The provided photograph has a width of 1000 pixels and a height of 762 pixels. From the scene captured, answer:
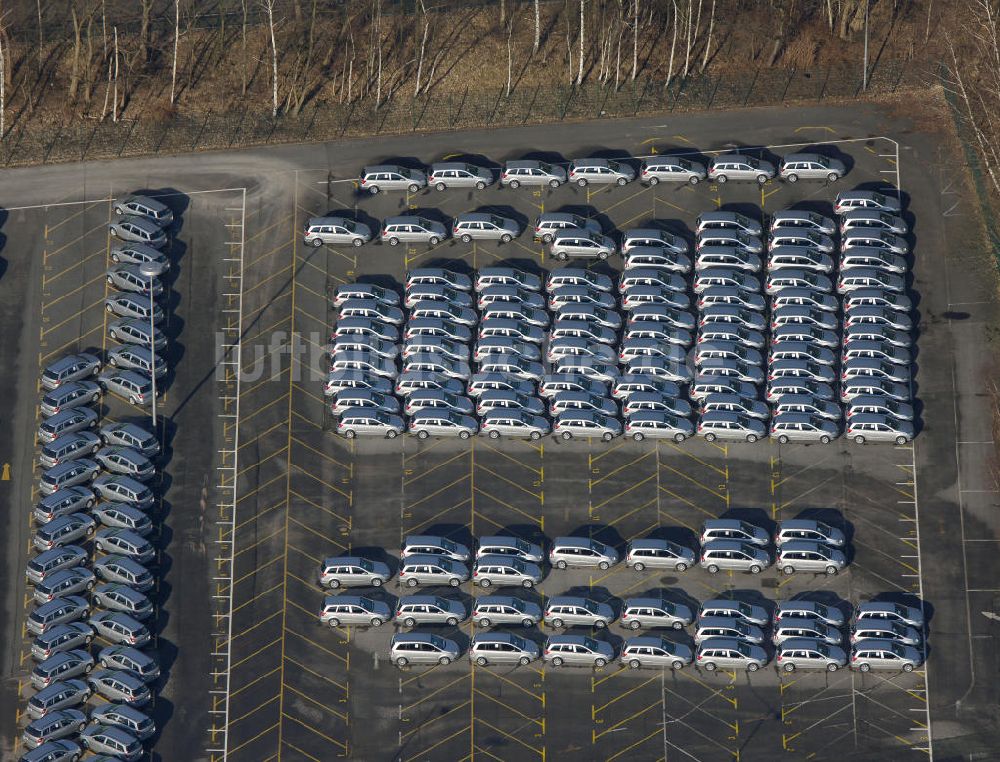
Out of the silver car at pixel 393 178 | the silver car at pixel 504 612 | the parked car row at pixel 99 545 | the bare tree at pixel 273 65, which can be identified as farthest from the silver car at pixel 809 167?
the parked car row at pixel 99 545

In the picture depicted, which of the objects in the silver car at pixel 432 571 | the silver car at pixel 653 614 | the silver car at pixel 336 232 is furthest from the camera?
the silver car at pixel 336 232

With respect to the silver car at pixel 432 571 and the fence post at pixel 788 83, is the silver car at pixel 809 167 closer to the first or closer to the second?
the fence post at pixel 788 83

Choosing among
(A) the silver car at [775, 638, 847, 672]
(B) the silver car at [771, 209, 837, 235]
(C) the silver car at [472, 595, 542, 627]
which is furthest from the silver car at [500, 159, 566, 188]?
(A) the silver car at [775, 638, 847, 672]

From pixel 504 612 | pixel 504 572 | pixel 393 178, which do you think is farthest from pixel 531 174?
pixel 504 612

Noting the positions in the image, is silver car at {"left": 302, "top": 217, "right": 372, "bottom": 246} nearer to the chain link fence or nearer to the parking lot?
the parking lot

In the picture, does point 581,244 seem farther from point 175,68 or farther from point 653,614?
point 175,68

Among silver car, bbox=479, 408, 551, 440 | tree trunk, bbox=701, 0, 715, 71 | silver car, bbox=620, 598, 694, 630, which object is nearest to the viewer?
silver car, bbox=620, 598, 694, 630

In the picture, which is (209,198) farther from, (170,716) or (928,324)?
(928,324)
